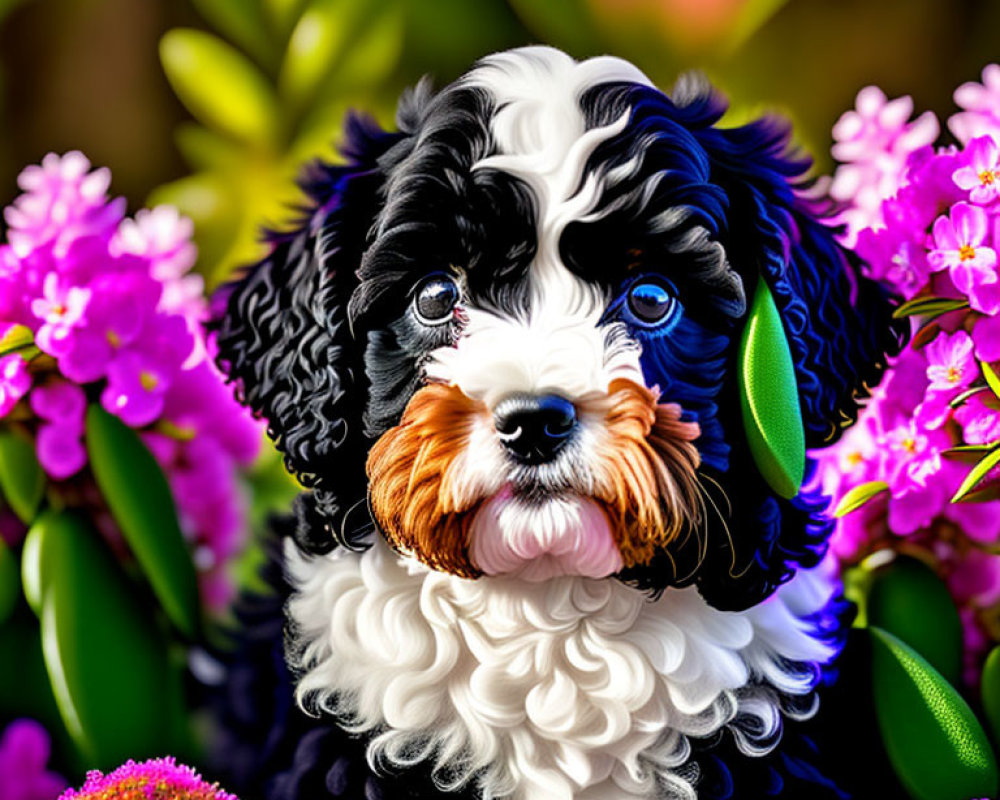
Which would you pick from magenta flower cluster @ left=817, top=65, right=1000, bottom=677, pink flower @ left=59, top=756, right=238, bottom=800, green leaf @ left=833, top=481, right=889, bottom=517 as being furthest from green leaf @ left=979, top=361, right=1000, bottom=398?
pink flower @ left=59, top=756, right=238, bottom=800

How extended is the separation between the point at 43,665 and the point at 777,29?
199 cm

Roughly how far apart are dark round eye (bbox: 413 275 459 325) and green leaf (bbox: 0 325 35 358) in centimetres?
87

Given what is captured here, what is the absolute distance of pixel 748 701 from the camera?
2225 mm

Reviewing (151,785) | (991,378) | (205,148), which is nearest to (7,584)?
(151,785)

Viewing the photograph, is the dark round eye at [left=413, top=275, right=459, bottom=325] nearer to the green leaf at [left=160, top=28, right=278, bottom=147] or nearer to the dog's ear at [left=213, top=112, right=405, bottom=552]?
the dog's ear at [left=213, top=112, right=405, bottom=552]

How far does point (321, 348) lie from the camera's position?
7.36 feet

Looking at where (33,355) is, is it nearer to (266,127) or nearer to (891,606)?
(266,127)

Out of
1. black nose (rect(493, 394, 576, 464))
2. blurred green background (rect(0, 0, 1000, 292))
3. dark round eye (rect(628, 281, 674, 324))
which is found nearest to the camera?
black nose (rect(493, 394, 576, 464))

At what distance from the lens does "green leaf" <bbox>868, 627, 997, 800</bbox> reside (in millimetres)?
2336

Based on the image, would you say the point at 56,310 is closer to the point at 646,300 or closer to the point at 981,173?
the point at 646,300

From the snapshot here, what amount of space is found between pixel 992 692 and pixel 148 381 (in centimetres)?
162

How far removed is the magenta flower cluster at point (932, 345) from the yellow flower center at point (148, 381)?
1.28m

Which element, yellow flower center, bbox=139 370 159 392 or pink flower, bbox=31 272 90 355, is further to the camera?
yellow flower center, bbox=139 370 159 392

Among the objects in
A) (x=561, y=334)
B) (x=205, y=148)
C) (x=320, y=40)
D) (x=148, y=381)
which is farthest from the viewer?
(x=205, y=148)
